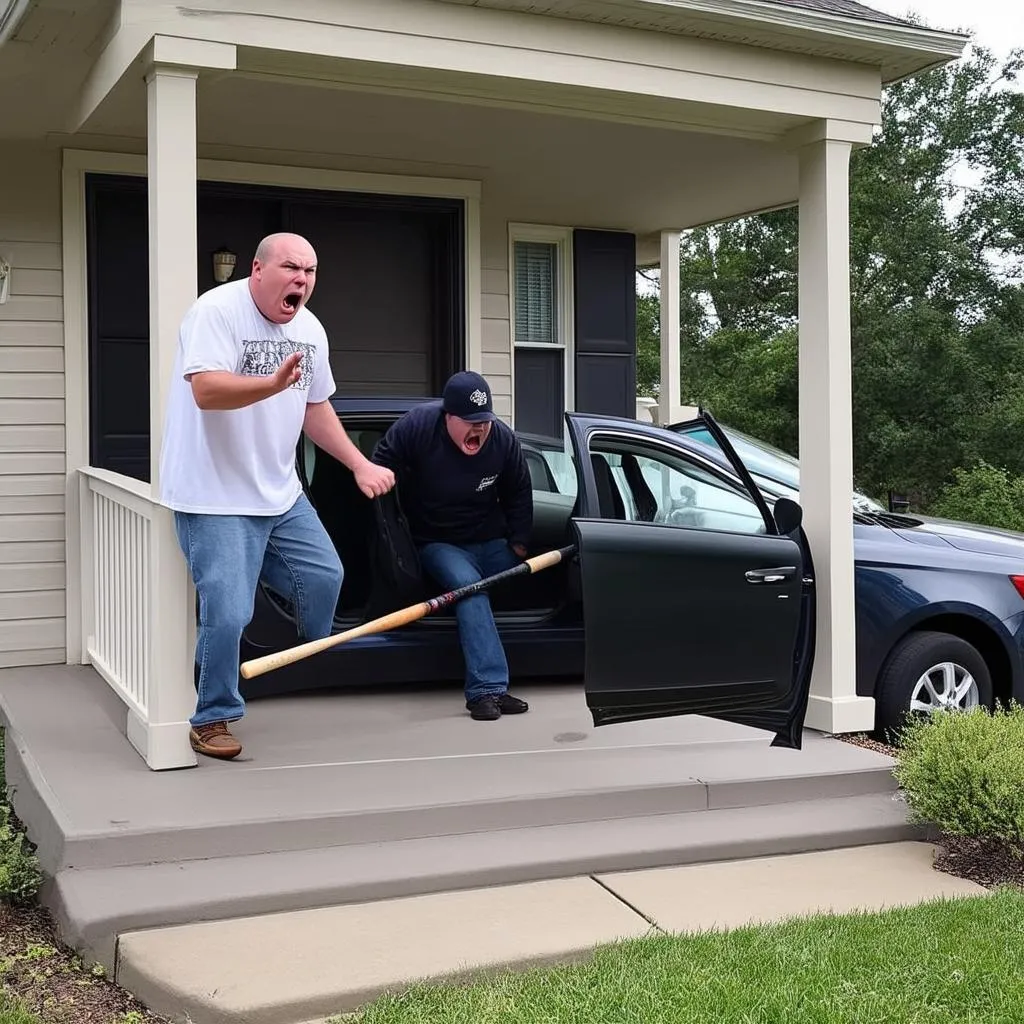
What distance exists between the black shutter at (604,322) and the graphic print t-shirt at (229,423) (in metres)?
4.34

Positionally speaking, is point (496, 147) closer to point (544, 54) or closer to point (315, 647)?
point (544, 54)

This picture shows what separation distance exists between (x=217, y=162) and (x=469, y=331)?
1788mm

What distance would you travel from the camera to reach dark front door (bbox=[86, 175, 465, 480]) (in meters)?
6.91

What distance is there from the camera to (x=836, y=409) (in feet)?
18.5

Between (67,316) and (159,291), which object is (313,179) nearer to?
(67,316)

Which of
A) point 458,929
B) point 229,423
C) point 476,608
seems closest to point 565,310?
point 476,608

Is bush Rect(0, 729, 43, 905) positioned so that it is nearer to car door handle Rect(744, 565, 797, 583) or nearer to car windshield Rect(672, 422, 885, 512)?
car door handle Rect(744, 565, 797, 583)

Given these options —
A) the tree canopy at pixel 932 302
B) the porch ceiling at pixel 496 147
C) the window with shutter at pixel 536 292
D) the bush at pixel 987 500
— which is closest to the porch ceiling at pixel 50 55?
the porch ceiling at pixel 496 147

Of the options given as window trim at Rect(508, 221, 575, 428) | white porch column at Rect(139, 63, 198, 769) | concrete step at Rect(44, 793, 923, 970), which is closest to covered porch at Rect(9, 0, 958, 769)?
white porch column at Rect(139, 63, 198, 769)

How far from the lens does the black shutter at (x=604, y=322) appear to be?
28.8ft

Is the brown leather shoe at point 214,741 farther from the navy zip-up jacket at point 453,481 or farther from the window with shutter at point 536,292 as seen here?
the window with shutter at point 536,292

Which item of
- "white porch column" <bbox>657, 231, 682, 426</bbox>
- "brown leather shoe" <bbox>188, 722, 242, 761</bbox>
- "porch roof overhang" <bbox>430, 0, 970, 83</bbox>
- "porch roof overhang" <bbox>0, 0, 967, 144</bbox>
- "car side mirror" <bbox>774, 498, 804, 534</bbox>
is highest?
"porch roof overhang" <bbox>430, 0, 970, 83</bbox>

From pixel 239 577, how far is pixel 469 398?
1.33m

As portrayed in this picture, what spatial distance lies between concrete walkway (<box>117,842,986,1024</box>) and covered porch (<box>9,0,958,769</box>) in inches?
48.0
